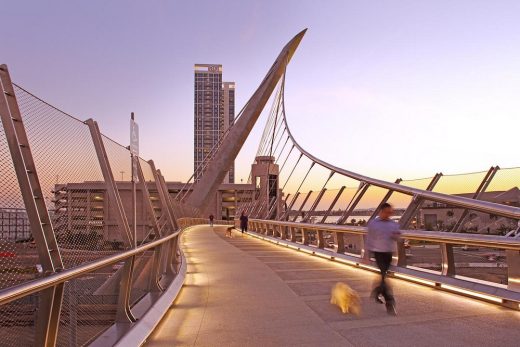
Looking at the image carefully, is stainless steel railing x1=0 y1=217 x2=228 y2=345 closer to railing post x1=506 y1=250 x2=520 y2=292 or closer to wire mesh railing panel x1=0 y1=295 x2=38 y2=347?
wire mesh railing panel x1=0 y1=295 x2=38 y2=347

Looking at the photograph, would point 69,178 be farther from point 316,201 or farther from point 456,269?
point 316,201

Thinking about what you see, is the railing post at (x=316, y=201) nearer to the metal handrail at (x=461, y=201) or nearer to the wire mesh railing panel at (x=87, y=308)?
the metal handrail at (x=461, y=201)

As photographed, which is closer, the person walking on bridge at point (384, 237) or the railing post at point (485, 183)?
the person walking on bridge at point (384, 237)

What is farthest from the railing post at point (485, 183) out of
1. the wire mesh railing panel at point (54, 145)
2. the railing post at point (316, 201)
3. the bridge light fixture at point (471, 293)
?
the railing post at point (316, 201)

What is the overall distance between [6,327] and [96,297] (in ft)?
4.76

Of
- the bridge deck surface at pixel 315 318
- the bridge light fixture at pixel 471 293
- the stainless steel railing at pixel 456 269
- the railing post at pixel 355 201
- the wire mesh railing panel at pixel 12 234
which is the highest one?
the railing post at pixel 355 201

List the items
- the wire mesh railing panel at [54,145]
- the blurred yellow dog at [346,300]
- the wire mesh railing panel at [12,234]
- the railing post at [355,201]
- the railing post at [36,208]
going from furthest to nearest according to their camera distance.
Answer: the railing post at [355,201] < the blurred yellow dog at [346,300] < the wire mesh railing panel at [54,145] < the railing post at [36,208] < the wire mesh railing panel at [12,234]

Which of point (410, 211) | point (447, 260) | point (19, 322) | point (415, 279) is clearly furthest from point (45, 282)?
point (410, 211)

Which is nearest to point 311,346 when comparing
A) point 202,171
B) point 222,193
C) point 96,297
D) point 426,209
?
point 96,297

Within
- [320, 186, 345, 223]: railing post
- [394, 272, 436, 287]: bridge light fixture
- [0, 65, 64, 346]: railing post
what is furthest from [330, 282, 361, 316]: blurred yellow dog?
[320, 186, 345, 223]: railing post

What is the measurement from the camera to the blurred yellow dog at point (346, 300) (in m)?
6.26

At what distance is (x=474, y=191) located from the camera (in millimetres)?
7930

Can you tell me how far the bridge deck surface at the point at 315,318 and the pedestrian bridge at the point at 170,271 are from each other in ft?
0.07

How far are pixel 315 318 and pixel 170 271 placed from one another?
11.2 ft
